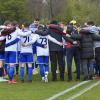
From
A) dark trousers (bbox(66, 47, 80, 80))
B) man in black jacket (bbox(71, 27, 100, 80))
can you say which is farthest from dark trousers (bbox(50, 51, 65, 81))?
man in black jacket (bbox(71, 27, 100, 80))

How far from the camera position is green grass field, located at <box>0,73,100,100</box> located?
40.0 ft

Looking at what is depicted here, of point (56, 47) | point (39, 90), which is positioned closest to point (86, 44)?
point (56, 47)

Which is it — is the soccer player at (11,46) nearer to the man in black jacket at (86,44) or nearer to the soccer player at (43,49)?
the soccer player at (43,49)

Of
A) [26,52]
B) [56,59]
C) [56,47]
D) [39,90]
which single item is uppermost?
[56,47]

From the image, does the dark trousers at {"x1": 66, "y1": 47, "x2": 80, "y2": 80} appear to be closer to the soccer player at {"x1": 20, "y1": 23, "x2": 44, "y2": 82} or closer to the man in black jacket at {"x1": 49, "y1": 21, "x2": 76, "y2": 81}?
the man in black jacket at {"x1": 49, "y1": 21, "x2": 76, "y2": 81}

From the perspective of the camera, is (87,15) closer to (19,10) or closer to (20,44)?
(19,10)

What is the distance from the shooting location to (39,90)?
13430mm

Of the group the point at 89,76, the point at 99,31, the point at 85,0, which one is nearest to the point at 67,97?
the point at 89,76

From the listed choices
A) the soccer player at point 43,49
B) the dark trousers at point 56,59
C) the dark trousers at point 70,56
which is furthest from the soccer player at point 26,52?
the dark trousers at point 70,56

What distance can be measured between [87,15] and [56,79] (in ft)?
215

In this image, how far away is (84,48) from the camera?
15.3m

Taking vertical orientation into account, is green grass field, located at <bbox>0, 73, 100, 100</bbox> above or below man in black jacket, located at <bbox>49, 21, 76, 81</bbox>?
below

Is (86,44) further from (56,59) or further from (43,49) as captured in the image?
(43,49)

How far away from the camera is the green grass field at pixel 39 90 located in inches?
480
